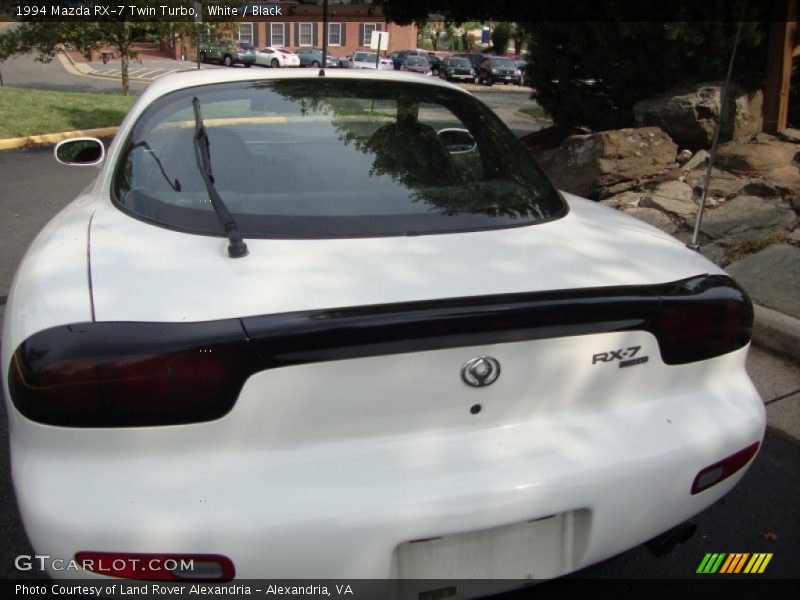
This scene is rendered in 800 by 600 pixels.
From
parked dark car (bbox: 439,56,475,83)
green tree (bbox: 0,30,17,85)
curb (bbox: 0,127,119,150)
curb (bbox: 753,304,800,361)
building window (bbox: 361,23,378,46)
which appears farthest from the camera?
building window (bbox: 361,23,378,46)

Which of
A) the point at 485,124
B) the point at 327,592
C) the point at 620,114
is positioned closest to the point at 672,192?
the point at 620,114

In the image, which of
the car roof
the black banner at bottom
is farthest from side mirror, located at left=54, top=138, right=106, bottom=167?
the black banner at bottom

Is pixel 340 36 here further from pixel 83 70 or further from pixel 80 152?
pixel 80 152

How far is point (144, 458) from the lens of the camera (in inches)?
61.4

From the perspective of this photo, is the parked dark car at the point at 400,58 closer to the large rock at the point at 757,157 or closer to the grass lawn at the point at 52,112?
the grass lawn at the point at 52,112

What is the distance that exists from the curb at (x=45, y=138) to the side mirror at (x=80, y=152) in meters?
8.82

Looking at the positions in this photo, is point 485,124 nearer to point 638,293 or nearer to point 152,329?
point 638,293

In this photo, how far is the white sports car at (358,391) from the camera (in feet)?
5.03

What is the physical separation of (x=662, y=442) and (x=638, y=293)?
0.38 m

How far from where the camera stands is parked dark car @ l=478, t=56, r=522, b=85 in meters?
37.9

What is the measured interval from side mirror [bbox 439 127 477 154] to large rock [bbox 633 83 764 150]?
5.60 m

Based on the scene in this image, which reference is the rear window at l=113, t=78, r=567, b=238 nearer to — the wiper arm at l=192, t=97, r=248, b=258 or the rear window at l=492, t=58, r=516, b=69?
the wiper arm at l=192, t=97, r=248, b=258

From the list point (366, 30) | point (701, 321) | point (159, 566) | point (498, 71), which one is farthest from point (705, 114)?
point (366, 30)

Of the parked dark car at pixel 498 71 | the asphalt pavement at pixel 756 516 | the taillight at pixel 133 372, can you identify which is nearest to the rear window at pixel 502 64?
the parked dark car at pixel 498 71
